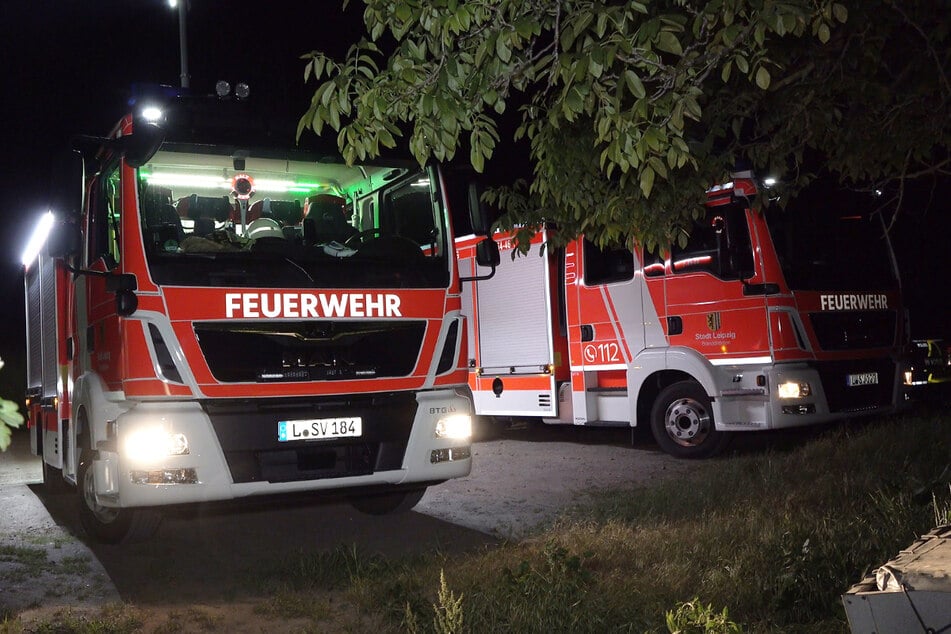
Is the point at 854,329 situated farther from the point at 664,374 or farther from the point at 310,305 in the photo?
the point at 310,305

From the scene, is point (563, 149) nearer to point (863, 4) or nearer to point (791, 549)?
point (863, 4)

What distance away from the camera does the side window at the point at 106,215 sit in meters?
6.20

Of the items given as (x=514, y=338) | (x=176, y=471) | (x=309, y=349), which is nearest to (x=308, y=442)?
(x=309, y=349)

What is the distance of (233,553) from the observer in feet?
21.7

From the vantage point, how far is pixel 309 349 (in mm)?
6328

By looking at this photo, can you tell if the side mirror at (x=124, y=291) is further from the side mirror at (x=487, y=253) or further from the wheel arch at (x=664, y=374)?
the wheel arch at (x=664, y=374)

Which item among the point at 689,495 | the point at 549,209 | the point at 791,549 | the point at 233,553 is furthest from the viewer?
the point at 549,209

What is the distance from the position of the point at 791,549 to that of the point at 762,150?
3.95m

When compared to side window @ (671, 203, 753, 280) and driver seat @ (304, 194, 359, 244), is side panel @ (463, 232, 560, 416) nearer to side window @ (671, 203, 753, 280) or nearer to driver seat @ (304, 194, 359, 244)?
side window @ (671, 203, 753, 280)

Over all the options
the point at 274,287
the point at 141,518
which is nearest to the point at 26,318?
the point at 141,518

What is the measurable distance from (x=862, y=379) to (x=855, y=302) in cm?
78

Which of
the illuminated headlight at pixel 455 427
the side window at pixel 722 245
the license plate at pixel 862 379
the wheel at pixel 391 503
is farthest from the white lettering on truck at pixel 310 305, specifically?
the license plate at pixel 862 379

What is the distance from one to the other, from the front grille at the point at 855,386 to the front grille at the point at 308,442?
4.83 m

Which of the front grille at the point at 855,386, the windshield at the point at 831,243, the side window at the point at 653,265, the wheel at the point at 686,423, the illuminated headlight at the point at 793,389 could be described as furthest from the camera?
the side window at the point at 653,265
